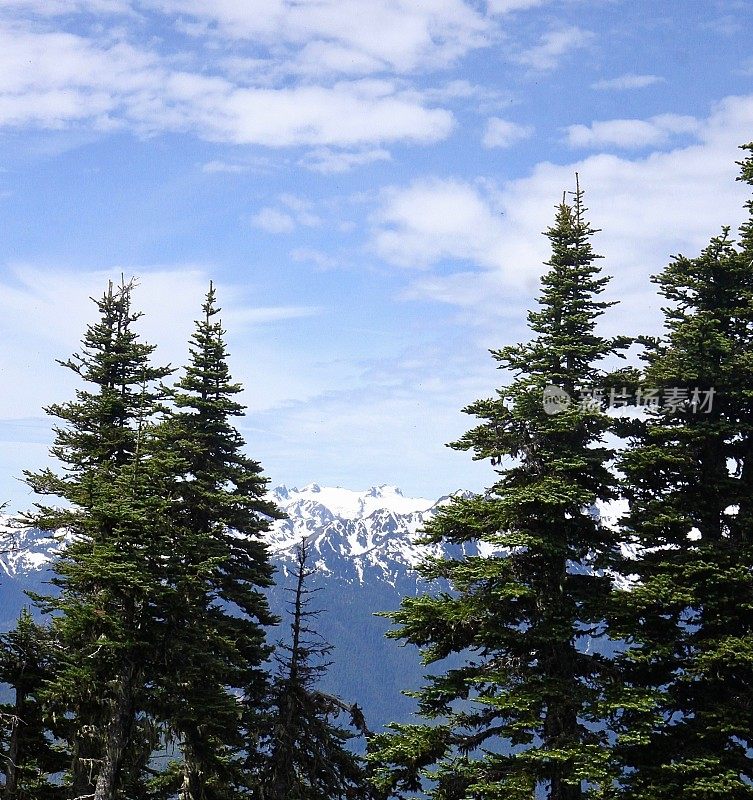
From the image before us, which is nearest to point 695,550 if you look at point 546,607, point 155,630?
point 546,607

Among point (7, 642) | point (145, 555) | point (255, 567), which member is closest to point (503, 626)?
point (145, 555)

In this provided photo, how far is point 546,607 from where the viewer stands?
18562 mm

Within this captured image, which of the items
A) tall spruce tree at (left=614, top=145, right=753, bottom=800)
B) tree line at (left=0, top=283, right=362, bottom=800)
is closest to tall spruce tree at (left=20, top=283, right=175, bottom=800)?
tree line at (left=0, top=283, right=362, bottom=800)

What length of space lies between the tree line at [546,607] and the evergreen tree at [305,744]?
1.00 metres

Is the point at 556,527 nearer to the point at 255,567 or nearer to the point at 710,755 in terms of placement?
the point at 710,755

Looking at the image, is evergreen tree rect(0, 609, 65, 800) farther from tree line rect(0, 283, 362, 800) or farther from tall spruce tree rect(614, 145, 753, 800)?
tall spruce tree rect(614, 145, 753, 800)

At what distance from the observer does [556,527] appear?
19.3m

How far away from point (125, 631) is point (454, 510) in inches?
382

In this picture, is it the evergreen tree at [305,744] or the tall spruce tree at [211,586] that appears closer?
the tall spruce tree at [211,586]

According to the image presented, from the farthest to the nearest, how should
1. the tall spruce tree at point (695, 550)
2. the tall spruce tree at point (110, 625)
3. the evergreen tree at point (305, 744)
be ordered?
the evergreen tree at point (305, 744) < the tall spruce tree at point (110, 625) < the tall spruce tree at point (695, 550)

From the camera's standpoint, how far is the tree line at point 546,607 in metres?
17.1

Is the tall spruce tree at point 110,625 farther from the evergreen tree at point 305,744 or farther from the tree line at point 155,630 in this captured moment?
the evergreen tree at point 305,744

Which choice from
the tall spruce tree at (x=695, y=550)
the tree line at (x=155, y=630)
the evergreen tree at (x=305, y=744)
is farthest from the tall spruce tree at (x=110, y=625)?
the tall spruce tree at (x=695, y=550)

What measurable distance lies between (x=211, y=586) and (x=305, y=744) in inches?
256
